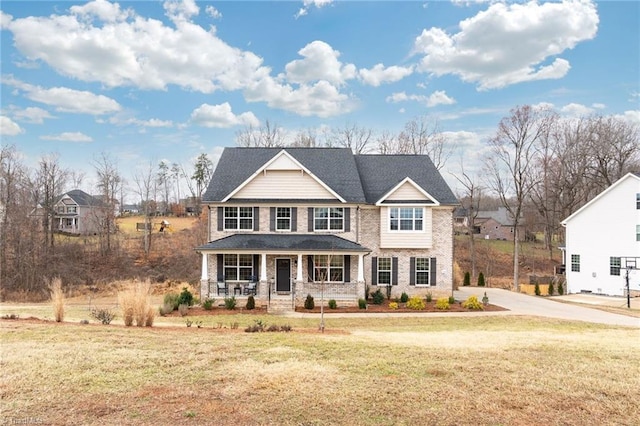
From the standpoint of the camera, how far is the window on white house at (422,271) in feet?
80.0

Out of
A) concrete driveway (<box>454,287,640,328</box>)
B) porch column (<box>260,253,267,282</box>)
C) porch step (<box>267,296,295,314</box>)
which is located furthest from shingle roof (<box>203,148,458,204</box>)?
porch step (<box>267,296,295,314</box>)

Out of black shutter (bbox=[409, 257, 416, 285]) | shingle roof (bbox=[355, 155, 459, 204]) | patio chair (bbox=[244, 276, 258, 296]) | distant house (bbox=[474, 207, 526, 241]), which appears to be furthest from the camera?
distant house (bbox=[474, 207, 526, 241])

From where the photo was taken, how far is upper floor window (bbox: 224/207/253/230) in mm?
24594

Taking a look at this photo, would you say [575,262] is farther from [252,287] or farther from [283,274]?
[252,287]

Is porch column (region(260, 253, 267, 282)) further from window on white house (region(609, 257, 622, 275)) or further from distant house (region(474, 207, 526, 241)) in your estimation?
distant house (region(474, 207, 526, 241))

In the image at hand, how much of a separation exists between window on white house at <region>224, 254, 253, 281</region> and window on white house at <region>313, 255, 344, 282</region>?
11.6 feet

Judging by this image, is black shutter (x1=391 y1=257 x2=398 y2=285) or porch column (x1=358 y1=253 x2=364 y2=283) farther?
black shutter (x1=391 y1=257 x2=398 y2=285)

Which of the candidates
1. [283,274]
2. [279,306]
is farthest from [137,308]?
[283,274]

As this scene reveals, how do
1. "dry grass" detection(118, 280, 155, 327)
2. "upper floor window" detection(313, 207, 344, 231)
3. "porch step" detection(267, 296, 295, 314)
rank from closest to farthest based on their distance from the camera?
"dry grass" detection(118, 280, 155, 327) < "porch step" detection(267, 296, 295, 314) < "upper floor window" detection(313, 207, 344, 231)

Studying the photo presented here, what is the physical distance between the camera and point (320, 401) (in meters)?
6.76

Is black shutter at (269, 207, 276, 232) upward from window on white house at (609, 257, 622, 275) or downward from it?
upward

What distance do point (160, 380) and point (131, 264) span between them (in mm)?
39568

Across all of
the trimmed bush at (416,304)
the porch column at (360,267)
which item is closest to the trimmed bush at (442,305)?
the trimmed bush at (416,304)

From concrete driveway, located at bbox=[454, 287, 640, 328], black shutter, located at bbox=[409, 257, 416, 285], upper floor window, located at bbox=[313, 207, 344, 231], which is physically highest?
upper floor window, located at bbox=[313, 207, 344, 231]
